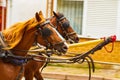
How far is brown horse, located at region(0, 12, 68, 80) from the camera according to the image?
6.05 metres

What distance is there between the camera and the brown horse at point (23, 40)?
6.05 metres

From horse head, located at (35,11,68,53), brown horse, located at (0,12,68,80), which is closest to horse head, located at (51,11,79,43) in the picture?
brown horse, located at (0,12,68,80)

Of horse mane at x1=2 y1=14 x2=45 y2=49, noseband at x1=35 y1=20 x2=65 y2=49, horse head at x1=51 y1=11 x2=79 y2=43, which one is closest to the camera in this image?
noseband at x1=35 y1=20 x2=65 y2=49

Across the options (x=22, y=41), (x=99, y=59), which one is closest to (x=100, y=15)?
(x=99, y=59)

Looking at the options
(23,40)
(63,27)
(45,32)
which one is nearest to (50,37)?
(45,32)

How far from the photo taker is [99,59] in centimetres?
1662

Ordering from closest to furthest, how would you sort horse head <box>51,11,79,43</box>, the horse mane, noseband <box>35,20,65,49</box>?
noseband <box>35,20,65,49</box> → the horse mane → horse head <box>51,11,79,43</box>

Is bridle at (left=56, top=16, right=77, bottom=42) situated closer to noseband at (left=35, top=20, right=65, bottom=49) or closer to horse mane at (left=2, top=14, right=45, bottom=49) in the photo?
horse mane at (left=2, top=14, right=45, bottom=49)

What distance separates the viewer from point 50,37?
606cm

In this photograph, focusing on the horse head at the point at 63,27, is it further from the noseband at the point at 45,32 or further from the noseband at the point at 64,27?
the noseband at the point at 45,32

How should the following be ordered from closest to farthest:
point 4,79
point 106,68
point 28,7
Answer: point 4,79 < point 106,68 < point 28,7

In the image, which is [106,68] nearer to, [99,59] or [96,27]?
[99,59]

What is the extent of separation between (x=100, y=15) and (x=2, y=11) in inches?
165

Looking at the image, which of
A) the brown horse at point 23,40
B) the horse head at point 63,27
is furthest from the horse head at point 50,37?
the horse head at point 63,27
